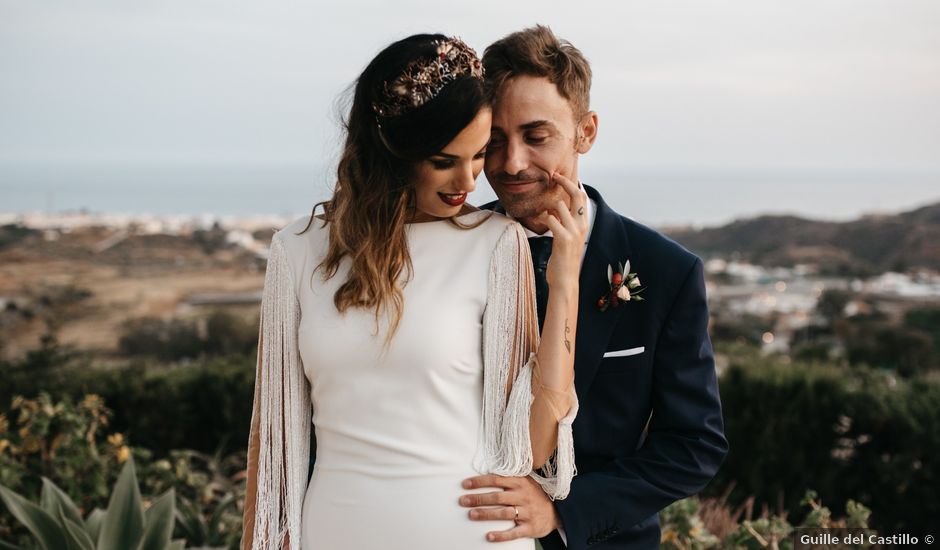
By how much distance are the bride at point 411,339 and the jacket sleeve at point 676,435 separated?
0.74ft

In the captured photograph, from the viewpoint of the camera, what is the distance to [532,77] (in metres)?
2.11

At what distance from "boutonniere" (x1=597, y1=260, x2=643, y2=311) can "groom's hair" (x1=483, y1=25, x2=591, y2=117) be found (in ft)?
1.52

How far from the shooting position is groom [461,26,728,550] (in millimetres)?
2090

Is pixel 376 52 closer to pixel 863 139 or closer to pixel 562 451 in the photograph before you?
pixel 562 451

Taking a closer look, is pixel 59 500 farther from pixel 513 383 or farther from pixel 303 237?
pixel 513 383

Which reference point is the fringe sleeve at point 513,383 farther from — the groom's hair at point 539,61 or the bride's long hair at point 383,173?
the groom's hair at point 539,61

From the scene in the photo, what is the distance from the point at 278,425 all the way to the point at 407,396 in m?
0.39

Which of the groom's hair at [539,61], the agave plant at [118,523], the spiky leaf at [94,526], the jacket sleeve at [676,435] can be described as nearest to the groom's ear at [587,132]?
the groom's hair at [539,61]

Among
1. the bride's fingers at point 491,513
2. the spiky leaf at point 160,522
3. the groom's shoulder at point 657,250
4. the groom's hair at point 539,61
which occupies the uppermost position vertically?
the groom's hair at point 539,61

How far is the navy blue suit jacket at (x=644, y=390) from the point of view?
209 cm

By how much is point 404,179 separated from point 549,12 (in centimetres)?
591

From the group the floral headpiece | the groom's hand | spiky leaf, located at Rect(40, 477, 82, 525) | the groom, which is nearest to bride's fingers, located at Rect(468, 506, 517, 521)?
the groom's hand

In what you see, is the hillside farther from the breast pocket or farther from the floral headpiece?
the floral headpiece

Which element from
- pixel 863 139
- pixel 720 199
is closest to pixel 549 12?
pixel 863 139
